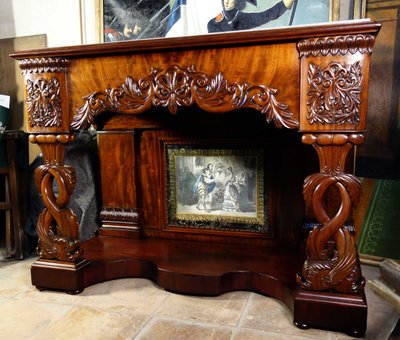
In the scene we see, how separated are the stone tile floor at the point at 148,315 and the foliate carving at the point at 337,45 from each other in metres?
0.89

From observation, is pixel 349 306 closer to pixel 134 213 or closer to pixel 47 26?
pixel 134 213

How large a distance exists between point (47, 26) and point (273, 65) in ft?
5.90

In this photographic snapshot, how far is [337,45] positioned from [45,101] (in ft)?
3.57

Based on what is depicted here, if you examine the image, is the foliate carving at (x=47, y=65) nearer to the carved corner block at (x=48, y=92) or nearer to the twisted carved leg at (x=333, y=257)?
the carved corner block at (x=48, y=92)

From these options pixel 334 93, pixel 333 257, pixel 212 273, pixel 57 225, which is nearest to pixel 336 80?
pixel 334 93

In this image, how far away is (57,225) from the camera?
1649mm

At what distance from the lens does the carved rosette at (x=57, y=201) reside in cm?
158

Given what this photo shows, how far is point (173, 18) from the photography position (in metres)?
2.21

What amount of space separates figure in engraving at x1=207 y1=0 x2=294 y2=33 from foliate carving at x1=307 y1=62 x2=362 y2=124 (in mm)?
911

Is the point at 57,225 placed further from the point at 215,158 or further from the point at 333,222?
the point at 333,222

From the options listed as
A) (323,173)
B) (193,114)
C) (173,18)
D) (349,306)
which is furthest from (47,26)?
(349,306)

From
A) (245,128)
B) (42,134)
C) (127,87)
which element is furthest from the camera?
(245,128)

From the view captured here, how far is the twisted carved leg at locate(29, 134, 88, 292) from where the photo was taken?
159 cm

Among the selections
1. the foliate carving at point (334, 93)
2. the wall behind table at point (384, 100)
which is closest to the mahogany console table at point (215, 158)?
the foliate carving at point (334, 93)
